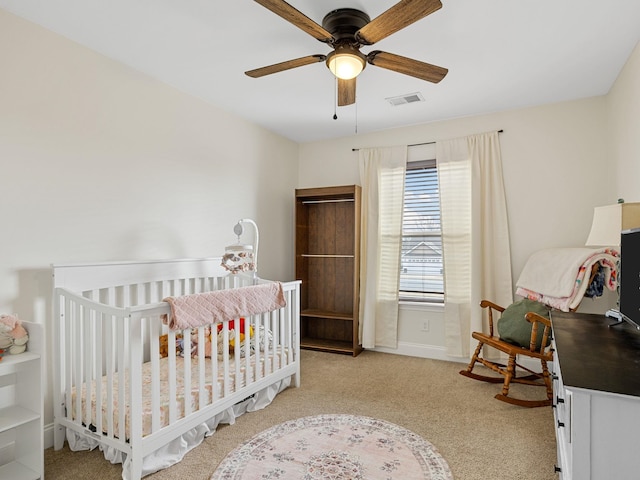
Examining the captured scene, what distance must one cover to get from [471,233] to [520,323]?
1.00 m

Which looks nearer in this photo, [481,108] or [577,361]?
[577,361]

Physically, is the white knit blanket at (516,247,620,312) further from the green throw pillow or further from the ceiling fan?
the ceiling fan

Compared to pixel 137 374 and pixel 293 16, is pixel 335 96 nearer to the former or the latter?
pixel 293 16

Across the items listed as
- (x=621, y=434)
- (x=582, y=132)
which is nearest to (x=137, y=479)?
(x=621, y=434)

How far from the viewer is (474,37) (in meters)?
2.28

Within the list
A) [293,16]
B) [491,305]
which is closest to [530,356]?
[491,305]

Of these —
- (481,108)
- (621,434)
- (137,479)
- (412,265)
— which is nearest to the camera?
A: (621,434)

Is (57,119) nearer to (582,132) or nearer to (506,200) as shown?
(506,200)

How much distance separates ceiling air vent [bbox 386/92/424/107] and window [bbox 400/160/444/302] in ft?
2.71

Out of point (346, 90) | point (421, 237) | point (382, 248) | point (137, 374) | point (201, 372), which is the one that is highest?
point (346, 90)

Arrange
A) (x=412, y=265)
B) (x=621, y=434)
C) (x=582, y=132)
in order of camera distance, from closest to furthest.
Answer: (x=621, y=434) < (x=582, y=132) < (x=412, y=265)

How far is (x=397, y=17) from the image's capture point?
1653 millimetres

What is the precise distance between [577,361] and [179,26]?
2549 mm

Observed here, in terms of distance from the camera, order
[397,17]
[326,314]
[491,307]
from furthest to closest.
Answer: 1. [326,314]
2. [491,307]
3. [397,17]
